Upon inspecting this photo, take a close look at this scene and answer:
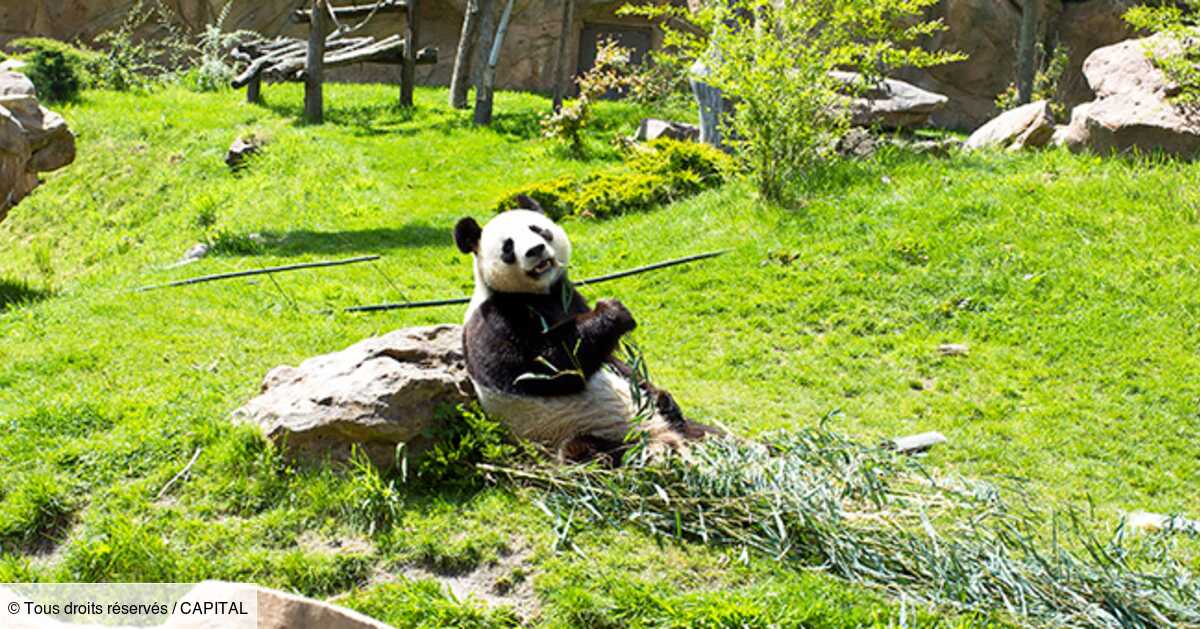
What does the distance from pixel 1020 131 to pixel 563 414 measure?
10.2m

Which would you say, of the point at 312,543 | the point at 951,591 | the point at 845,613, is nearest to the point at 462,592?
the point at 312,543

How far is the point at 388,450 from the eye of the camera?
5.39 m

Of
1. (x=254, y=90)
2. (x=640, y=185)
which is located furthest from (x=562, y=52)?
(x=640, y=185)

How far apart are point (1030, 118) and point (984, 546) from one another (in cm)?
1035

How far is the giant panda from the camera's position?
527 centimetres

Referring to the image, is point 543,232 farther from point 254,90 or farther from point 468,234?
point 254,90

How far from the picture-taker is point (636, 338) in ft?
29.8

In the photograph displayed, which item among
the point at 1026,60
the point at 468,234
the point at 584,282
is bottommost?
the point at 584,282

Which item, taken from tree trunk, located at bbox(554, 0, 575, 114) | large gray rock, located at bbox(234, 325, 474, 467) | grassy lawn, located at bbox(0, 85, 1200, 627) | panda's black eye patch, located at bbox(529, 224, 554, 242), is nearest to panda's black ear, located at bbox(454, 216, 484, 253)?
panda's black eye patch, located at bbox(529, 224, 554, 242)

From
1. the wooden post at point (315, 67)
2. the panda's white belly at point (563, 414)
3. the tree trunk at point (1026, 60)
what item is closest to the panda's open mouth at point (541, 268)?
the panda's white belly at point (563, 414)

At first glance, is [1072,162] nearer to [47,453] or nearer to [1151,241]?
[1151,241]

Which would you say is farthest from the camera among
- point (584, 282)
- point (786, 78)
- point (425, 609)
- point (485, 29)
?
point (485, 29)

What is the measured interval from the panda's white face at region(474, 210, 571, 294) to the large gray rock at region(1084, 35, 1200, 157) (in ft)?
28.5

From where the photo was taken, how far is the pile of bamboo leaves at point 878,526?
425 cm
